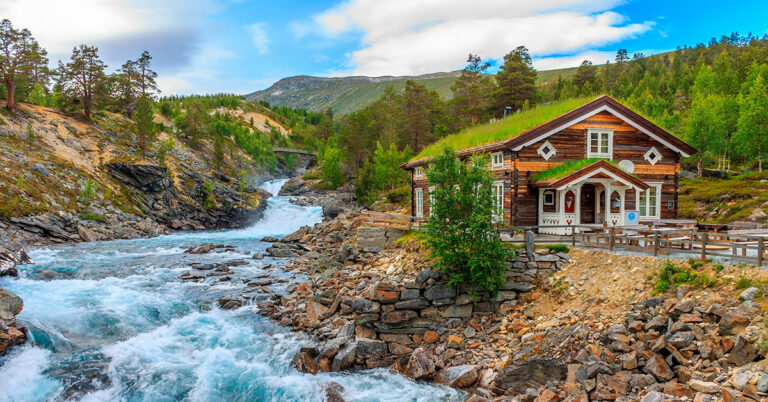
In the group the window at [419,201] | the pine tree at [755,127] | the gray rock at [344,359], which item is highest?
the pine tree at [755,127]

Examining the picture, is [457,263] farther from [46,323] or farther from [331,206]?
[331,206]

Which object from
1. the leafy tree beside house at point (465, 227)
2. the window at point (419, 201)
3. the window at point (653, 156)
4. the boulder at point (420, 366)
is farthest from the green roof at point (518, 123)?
the boulder at point (420, 366)

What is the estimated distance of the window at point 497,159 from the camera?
22147 millimetres

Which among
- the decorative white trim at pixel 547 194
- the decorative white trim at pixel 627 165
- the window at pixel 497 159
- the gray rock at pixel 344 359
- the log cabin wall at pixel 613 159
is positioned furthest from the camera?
the decorative white trim at pixel 627 165

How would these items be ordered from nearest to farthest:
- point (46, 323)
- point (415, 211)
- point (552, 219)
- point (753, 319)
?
point (753, 319), point (46, 323), point (552, 219), point (415, 211)

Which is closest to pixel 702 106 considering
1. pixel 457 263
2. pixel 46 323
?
pixel 457 263

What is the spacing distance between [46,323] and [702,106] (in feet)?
214

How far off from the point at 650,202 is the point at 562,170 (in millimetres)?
6913

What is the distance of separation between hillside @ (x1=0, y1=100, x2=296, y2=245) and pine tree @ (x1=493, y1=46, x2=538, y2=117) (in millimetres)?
34927

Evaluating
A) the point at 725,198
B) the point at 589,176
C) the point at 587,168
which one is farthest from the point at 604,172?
the point at 725,198

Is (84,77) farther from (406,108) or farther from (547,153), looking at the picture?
(547,153)

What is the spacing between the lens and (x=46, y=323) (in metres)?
15.9

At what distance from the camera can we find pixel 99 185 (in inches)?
1655

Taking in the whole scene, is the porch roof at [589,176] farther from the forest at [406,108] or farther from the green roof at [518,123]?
the forest at [406,108]
